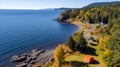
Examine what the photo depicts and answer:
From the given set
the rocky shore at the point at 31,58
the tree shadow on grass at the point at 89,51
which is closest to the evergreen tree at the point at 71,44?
the tree shadow on grass at the point at 89,51

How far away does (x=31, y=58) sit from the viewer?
78.3 meters

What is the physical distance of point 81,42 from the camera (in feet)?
250

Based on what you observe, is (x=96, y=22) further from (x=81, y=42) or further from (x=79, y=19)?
(x=81, y=42)

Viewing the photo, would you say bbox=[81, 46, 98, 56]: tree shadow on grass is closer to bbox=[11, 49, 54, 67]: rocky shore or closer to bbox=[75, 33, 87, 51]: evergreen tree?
bbox=[75, 33, 87, 51]: evergreen tree

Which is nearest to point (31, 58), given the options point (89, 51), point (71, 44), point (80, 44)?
point (71, 44)

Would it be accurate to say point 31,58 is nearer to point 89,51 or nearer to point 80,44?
point 80,44

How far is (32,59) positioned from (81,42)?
2150cm

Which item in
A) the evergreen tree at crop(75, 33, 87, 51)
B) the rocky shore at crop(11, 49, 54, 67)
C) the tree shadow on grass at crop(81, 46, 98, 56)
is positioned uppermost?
the evergreen tree at crop(75, 33, 87, 51)

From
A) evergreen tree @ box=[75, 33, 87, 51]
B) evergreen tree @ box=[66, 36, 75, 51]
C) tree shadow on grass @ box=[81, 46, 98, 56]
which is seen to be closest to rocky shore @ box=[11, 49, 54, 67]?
evergreen tree @ box=[66, 36, 75, 51]

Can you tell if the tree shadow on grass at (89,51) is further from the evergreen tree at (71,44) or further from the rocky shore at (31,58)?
the rocky shore at (31,58)

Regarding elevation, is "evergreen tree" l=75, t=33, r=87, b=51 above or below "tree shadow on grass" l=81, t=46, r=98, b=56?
above

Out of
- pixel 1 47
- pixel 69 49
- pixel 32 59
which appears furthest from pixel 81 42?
pixel 1 47

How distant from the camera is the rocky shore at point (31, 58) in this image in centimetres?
7325

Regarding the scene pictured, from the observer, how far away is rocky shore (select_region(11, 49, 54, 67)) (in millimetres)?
73250
